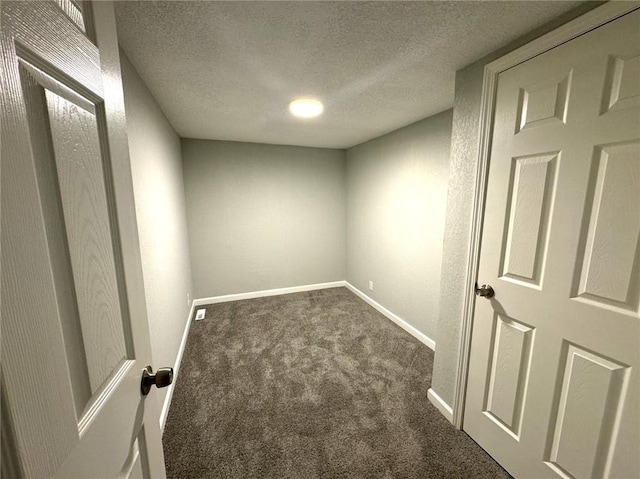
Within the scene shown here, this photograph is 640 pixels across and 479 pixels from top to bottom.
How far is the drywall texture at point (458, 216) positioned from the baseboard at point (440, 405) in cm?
3

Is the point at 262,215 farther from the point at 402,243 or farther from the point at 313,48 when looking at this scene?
the point at 313,48

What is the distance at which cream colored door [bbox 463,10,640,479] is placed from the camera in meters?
0.92

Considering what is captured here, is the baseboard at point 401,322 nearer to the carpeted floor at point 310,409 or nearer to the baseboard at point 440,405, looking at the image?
the carpeted floor at point 310,409

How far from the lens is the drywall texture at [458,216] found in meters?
1.43

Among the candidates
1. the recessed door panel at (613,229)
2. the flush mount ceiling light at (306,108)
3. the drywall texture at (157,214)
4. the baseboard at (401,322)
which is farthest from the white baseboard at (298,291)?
the flush mount ceiling light at (306,108)

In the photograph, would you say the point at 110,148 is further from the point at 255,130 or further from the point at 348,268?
the point at 348,268

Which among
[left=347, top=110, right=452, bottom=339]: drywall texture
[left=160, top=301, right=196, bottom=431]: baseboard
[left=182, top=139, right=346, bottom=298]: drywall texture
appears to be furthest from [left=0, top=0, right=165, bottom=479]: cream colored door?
[left=182, top=139, right=346, bottom=298]: drywall texture

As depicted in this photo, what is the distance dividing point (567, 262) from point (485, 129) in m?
0.74

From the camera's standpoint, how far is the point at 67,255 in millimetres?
449

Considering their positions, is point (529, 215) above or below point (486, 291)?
above

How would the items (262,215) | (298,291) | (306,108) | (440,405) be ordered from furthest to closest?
(298,291), (262,215), (306,108), (440,405)

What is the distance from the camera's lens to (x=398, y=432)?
5.23 feet

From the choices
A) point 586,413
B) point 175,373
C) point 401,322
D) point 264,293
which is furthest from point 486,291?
point 264,293

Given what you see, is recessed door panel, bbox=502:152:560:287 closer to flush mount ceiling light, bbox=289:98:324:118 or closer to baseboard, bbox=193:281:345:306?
flush mount ceiling light, bbox=289:98:324:118
